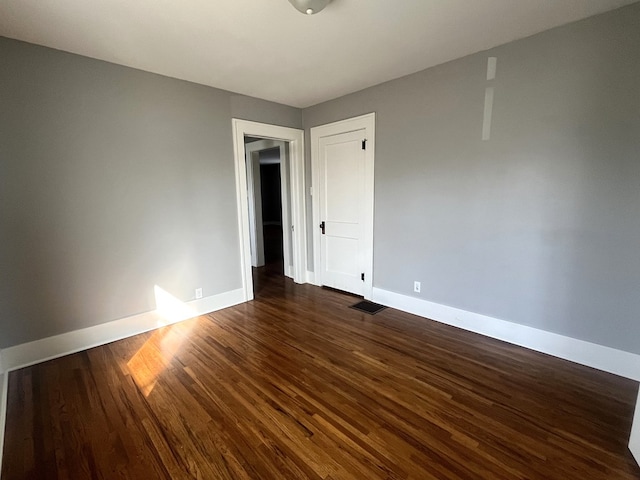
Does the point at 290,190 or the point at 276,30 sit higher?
the point at 276,30

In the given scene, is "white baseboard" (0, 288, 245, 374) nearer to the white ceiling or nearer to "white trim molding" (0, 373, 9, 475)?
"white trim molding" (0, 373, 9, 475)

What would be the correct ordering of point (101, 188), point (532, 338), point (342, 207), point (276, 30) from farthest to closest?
point (342, 207), point (101, 188), point (532, 338), point (276, 30)

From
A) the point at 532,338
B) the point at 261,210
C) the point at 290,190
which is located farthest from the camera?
the point at 261,210

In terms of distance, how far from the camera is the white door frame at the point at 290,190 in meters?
3.61

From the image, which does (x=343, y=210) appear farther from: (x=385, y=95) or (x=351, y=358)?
(x=351, y=358)

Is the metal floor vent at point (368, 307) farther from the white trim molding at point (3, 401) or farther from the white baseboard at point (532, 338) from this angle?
the white trim molding at point (3, 401)

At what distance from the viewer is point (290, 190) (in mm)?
4551

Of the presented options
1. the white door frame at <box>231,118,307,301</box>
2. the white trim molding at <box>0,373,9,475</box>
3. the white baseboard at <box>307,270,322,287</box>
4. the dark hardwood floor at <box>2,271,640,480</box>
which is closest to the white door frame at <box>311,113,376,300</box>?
the white door frame at <box>231,118,307,301</box>

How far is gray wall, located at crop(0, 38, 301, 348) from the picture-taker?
2.33m

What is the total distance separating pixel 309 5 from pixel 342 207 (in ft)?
8.06

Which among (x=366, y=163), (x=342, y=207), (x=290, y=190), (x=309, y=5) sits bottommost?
(x=342, y=207)

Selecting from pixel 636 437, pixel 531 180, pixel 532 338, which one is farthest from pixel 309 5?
pixel 532 338

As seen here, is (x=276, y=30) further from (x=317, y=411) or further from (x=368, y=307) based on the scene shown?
(x=368, y=307)

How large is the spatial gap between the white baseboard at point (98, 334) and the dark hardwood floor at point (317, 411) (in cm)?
11
